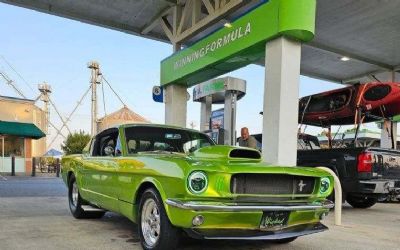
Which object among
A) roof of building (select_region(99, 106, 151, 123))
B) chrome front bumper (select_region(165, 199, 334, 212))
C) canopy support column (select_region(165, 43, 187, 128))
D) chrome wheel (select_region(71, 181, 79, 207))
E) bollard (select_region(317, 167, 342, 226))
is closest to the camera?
chrome front bumper (select_region(165, 199, 334, 212))

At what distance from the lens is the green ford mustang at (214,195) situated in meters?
3.96

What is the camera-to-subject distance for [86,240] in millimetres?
5230

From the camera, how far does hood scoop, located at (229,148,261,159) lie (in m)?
4.92

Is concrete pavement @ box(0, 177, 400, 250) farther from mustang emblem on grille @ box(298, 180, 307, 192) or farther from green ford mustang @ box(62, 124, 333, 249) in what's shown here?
mustang emblem on grille @ box(298, 180, 307, 192)

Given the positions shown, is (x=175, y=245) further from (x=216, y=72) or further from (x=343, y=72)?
(x=343, y=72)

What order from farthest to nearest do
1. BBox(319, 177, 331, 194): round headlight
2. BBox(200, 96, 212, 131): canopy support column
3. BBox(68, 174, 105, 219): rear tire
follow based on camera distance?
1. BBox(200, 96, 212, 131): canopy support column
2. BBox(68, 174, 105, 219): rear tire
3. BBox(319, 177, 331, 194): round headlight

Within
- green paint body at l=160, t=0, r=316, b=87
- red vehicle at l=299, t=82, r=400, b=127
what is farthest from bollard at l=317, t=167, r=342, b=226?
red vehicle at l=299, t=82, r=400, b=127

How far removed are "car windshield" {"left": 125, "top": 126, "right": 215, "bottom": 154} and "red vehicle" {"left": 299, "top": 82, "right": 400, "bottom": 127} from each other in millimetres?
5008

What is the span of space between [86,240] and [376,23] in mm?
12846

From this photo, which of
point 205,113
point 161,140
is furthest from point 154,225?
point 205,113

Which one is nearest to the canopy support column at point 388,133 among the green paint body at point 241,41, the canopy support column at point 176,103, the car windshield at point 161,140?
the green paint body at point 241,41

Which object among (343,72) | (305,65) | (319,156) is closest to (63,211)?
(319,156)

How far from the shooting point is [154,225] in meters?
4.51

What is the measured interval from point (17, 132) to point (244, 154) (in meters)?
23.9
